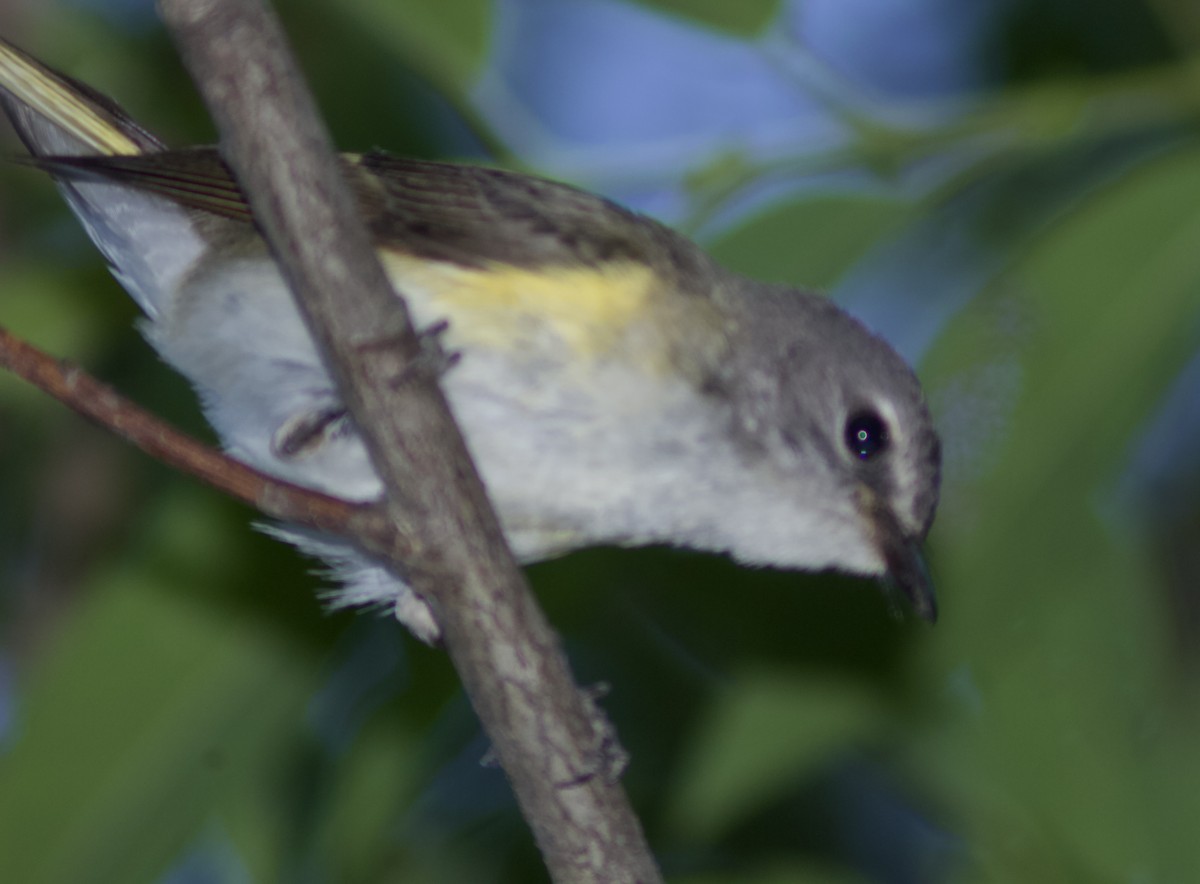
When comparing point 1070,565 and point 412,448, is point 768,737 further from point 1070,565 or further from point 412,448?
point 412,448

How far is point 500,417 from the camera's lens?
8.76ft

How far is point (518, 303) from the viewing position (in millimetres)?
2701


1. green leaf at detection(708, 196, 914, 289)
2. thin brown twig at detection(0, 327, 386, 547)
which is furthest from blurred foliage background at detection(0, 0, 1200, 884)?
thin brown twig at detection(0, 327, 386, 547)

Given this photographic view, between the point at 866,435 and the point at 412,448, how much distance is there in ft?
4.10

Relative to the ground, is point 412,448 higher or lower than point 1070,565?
lower

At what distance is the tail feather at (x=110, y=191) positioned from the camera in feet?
9.12

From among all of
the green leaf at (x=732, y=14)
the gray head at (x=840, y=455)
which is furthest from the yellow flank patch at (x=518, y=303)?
the green leaf at (x=732, y=14)

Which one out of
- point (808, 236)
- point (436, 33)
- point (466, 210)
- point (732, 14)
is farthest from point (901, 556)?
point (436, 33)

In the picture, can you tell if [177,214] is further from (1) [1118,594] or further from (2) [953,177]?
(1) [1118,594]

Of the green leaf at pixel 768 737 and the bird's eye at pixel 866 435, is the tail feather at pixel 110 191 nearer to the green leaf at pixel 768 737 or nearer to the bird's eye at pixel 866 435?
the bird's eye at pixel 866 435

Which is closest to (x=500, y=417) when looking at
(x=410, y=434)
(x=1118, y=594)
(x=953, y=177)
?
(x=410, y=434)

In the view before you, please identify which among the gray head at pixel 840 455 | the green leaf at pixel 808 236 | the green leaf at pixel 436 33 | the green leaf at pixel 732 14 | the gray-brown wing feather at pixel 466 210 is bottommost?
the gray head at pixel 840 455

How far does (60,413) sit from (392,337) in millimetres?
2192

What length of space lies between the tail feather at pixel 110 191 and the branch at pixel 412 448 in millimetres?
919
